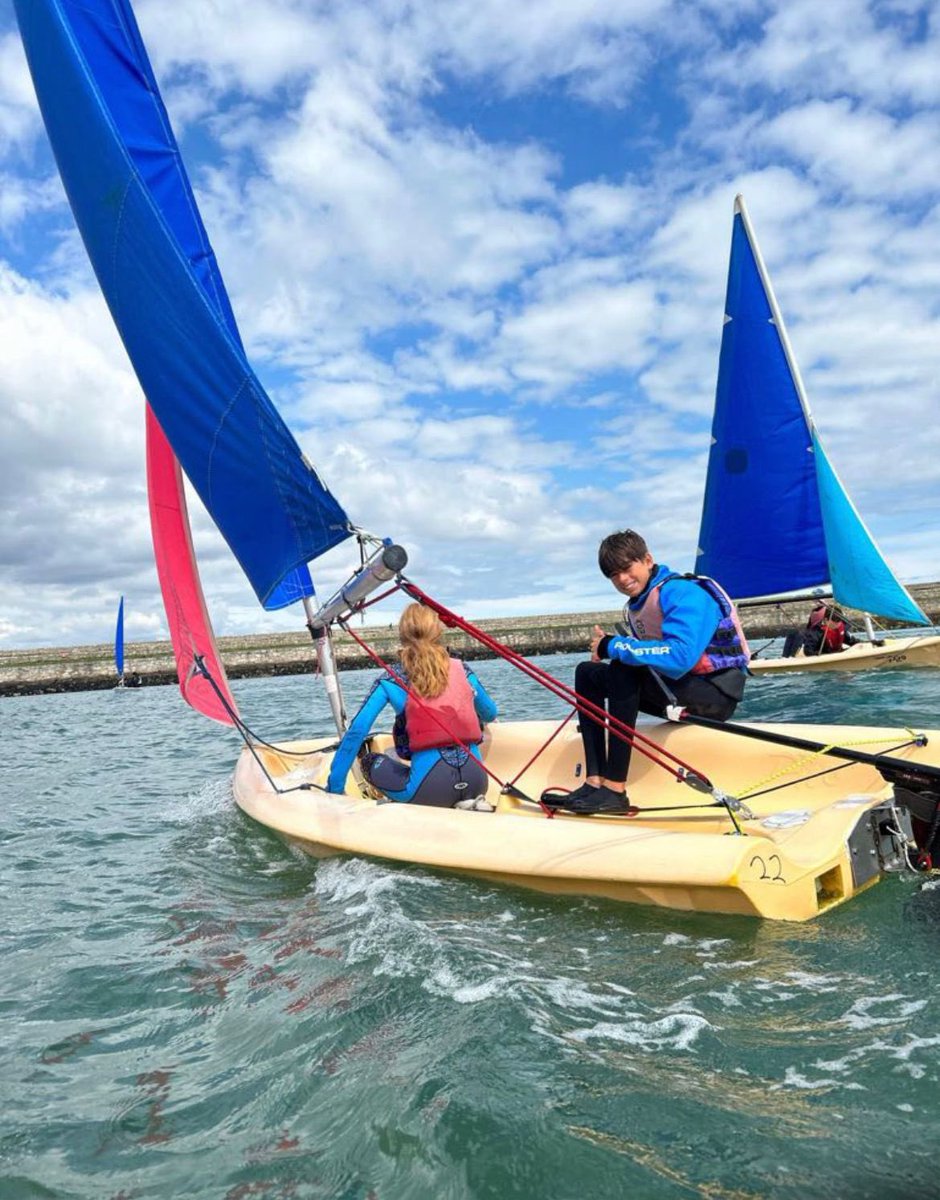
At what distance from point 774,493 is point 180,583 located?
11.0 m

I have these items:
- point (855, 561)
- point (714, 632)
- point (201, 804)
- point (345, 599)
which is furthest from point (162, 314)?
point (855, 561)

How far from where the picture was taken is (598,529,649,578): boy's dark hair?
517cm

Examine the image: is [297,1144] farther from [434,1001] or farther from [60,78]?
[60,78]

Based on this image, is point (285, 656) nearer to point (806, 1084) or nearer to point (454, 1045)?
point (454, 1045)

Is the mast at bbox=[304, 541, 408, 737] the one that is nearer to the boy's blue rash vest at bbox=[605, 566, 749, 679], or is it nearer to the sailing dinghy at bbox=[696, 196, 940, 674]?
the boy's blue rash vest at bbox=[605, 566, 749, 679]

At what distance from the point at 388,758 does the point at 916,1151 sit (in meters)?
4.23

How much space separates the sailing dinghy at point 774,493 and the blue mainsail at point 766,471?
0.06 feet

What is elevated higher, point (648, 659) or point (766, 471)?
point (766, 471)

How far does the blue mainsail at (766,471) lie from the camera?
48.7 feet

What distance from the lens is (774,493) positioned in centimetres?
1543

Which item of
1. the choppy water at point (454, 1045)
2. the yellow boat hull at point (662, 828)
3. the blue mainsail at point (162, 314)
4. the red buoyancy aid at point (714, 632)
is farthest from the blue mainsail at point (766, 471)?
the choppy water at point (454, 1045)

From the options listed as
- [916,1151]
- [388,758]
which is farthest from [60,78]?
[916,1151]

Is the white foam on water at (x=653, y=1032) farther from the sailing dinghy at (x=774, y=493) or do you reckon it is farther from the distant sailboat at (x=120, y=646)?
the distant sailboat at (x=120, y=646)

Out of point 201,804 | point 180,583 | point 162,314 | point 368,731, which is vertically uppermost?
point 162,314
